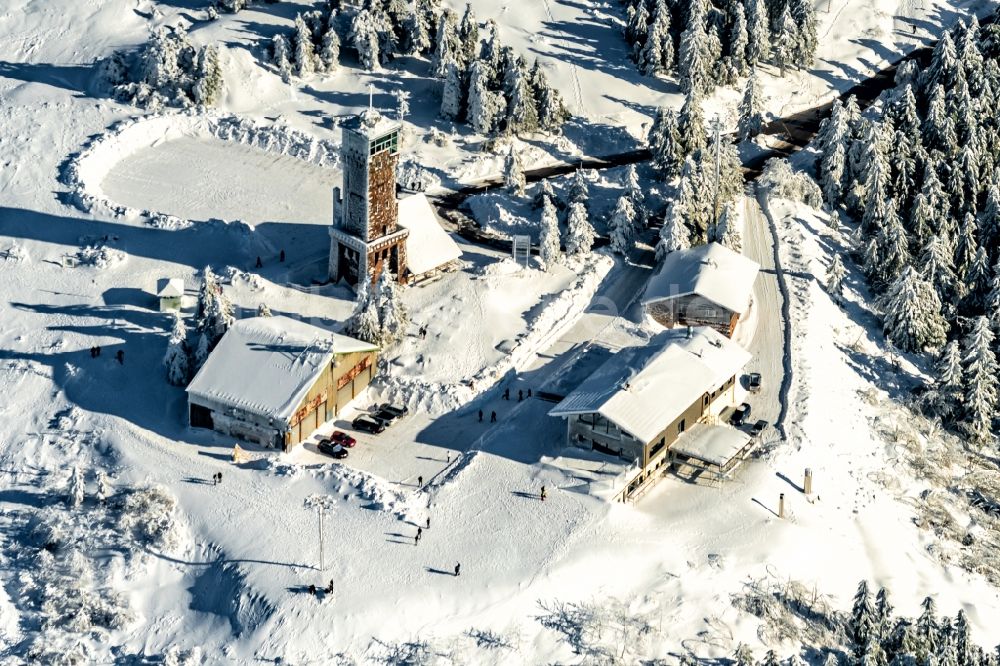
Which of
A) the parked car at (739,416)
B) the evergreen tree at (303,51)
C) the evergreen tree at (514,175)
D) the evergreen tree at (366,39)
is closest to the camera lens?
the parked car at (739,416)

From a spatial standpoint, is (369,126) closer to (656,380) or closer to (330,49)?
(656,380)

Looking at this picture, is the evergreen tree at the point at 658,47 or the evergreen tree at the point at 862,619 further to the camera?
the evergreen tree at the point at 658,47

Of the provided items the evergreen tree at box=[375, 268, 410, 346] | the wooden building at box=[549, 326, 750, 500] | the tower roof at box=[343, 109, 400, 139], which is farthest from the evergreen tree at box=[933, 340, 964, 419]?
the tower roof at box=[343, 109, 400, 139]

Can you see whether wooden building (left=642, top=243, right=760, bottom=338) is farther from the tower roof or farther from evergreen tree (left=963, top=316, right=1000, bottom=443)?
the tower roof

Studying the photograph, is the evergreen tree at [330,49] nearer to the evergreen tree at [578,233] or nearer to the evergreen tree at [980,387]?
the evergreen tree at [578,233]

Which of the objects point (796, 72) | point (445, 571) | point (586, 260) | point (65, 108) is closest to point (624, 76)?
point (796, 72)

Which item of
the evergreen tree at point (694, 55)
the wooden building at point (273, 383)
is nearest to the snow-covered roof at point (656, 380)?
the wooden building at point (273, 383)
